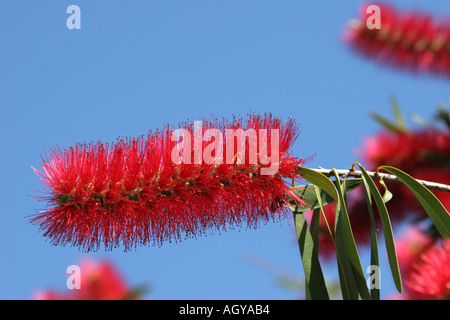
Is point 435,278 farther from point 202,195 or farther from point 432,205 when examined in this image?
point 202,195

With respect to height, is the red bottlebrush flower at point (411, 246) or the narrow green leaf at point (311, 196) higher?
the narrow green leaf at point (311, 196)

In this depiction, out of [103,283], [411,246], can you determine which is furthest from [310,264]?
[411,246]

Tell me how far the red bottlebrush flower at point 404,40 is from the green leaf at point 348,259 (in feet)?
13.5

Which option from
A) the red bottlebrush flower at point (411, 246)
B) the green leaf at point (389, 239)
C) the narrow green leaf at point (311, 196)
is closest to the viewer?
the green leaf at point (389, 239)

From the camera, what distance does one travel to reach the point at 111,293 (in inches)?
125

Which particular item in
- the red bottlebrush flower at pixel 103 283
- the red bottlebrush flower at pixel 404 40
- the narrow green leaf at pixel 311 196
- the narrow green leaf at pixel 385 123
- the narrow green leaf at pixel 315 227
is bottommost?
the red bottlebrush flower at pixel 103 283

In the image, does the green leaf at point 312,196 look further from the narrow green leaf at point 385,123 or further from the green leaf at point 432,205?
the narrow green leaf at point 385,123

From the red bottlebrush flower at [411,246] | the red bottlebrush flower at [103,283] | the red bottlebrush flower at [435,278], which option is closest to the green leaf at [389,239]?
the red bottlebrush flower at [435,278]

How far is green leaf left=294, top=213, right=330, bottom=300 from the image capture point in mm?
2342

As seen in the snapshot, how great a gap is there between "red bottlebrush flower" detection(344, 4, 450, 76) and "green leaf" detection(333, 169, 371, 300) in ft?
13.5

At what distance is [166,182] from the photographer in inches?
89.7

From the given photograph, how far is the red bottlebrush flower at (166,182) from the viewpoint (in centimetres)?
224

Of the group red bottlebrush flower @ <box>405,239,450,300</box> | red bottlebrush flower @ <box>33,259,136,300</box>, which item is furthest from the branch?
red bottlebrush flower @ <box>33,259,136,300</box>
